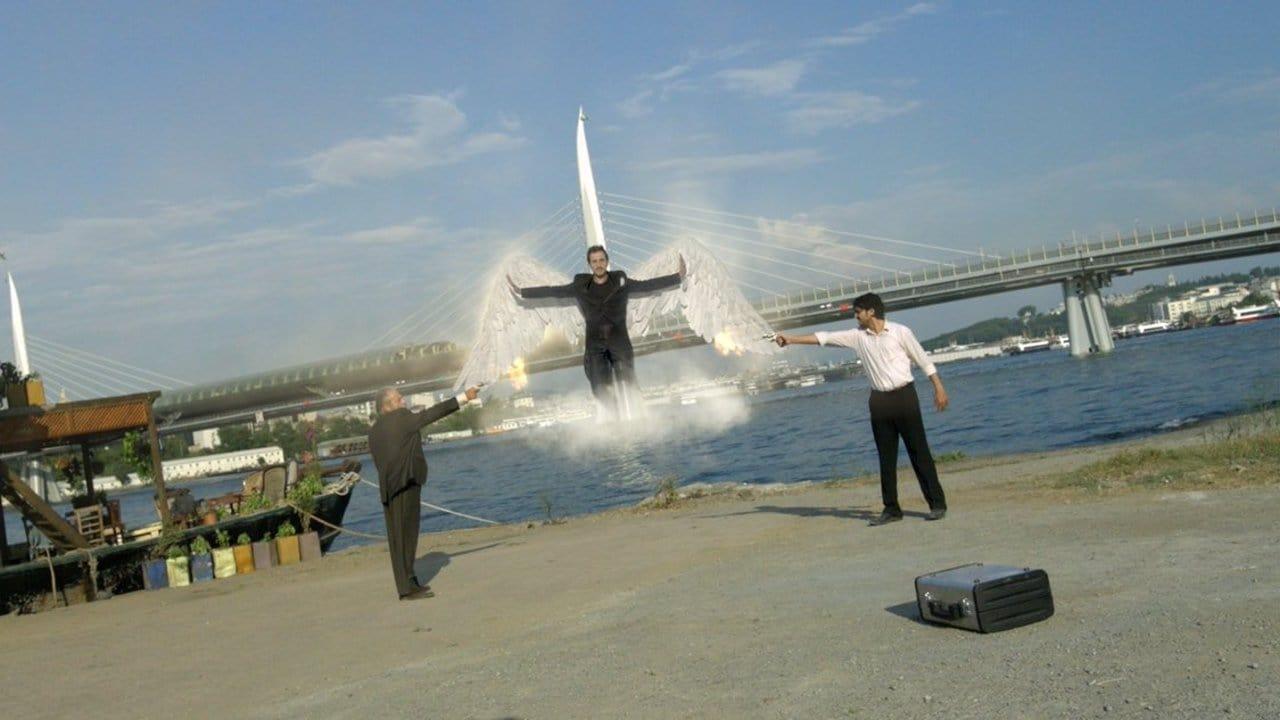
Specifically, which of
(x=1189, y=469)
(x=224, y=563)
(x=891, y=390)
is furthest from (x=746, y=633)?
(x=224, y=563)

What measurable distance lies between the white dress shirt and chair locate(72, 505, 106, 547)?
42.1 ft

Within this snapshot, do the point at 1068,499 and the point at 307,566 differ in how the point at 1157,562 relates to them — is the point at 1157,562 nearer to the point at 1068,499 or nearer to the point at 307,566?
the point at 1068,499

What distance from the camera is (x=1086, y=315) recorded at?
8888cm

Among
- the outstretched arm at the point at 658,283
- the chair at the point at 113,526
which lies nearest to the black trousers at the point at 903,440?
the outstretched arm at the point at 658,283

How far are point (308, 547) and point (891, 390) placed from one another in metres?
9.65

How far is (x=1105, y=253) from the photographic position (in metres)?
78.8

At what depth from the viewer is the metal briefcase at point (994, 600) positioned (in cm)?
576

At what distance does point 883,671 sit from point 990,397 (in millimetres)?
51266

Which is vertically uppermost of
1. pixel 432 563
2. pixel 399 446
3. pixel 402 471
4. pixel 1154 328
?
pixel 399 446

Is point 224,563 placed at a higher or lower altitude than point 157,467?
lower

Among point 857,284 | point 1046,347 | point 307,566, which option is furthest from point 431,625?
point 1046,347

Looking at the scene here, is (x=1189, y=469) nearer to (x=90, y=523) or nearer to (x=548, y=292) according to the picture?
(x=548, y=292)

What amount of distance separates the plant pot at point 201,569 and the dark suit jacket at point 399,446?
684 cm

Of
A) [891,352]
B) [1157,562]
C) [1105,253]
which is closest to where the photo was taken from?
[1157,562]
